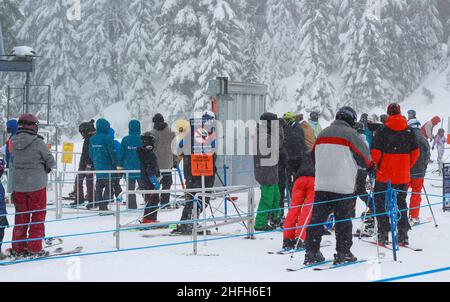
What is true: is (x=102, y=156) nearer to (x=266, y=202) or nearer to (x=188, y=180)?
(x=188, y=180)

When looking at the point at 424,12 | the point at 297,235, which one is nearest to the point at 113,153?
the point at 297,235

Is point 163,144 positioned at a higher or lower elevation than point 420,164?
higher

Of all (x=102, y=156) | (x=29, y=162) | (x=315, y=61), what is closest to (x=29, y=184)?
(x=29, y=162)

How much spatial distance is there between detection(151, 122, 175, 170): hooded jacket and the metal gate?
134 centimetres

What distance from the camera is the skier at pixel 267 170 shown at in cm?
991

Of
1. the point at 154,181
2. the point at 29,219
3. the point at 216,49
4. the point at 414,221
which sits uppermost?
the point at 216,49

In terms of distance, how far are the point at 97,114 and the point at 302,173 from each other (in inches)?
1745

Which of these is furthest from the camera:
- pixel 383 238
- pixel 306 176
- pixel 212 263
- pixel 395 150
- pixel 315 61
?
pixel 315 61

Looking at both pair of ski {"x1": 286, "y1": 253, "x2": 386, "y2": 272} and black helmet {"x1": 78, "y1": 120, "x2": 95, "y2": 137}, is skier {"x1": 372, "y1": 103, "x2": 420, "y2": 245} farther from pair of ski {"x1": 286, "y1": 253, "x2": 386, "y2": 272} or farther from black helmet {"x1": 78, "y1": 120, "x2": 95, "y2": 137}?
black helmet {"x1": 78, "y1": 120, "x2": 95, "y2": 137}

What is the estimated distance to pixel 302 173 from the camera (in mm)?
8570

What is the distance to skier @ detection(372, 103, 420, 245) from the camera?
8.67 m

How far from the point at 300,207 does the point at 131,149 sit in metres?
5.15

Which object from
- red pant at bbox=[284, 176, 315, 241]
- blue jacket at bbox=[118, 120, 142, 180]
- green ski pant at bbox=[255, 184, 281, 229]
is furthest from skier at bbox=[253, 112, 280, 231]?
blue jacket at bbox=[118, 120, 142, 180]

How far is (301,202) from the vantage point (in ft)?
28.2
